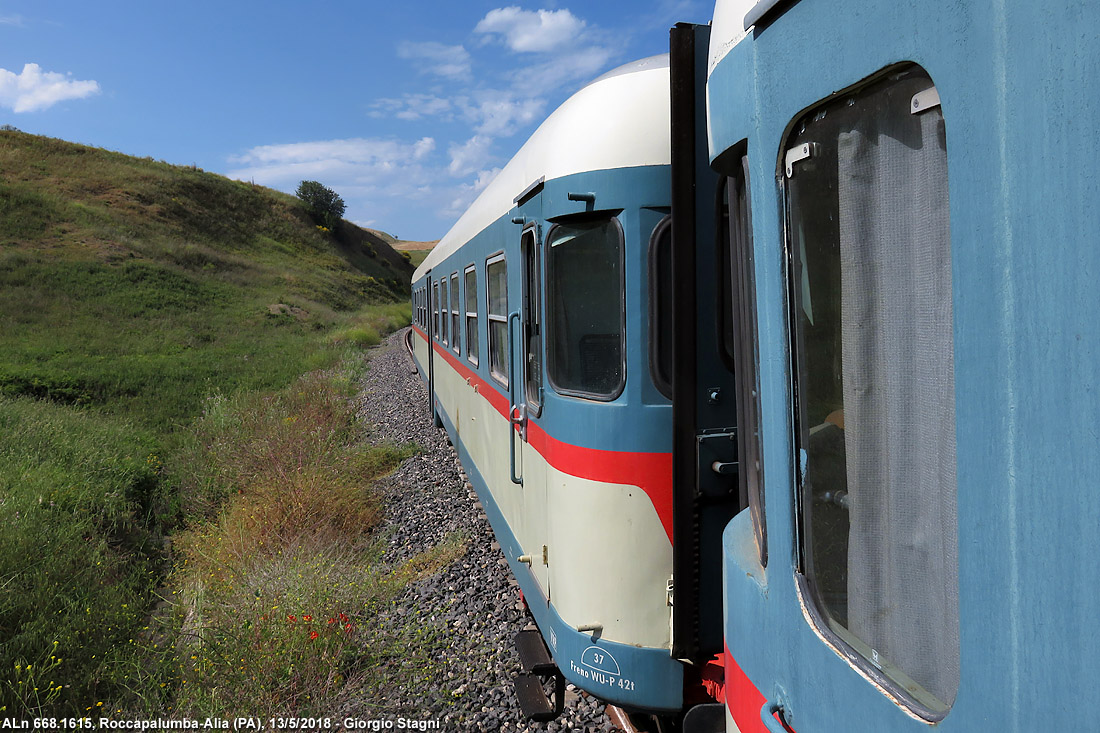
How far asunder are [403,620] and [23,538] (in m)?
3.83

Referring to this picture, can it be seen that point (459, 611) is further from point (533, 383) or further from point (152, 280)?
point (152, 280)

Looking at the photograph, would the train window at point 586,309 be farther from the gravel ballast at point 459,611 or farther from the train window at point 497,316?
the gravel ballast at point 459,611

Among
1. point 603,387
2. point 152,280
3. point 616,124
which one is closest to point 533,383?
point 603,387

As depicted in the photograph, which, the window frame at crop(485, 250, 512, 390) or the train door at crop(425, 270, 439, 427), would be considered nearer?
the window frame at crop(485, 250, 512, 390)

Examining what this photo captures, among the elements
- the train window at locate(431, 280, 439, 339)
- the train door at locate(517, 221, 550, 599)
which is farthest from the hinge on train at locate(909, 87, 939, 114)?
the train window at locate(431, 280, 439, 339)

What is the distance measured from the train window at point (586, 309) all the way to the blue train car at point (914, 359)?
1297 mm

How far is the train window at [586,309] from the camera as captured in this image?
11.7ft

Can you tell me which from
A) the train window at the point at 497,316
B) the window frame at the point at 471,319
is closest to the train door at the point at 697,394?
the train window at the point at 497,316

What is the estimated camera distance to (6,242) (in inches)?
1599

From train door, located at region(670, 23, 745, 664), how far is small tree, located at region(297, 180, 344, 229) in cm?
7782

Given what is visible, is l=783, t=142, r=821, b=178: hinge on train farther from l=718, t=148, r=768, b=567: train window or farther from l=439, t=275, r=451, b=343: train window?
l=439, t=275, r=451, b=343: train window

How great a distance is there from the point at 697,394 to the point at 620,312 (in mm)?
552

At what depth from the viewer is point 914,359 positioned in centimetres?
144

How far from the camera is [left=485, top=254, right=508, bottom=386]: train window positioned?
5.12m
